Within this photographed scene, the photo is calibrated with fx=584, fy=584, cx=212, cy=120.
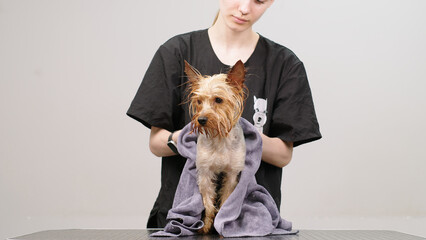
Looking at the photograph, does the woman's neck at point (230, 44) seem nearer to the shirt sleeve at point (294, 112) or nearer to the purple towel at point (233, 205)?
the shirt sleeve at point (294, 112)

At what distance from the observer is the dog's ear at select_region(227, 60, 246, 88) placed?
1.87m

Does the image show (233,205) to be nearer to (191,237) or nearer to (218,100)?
(191,237)

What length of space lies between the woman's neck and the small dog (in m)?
0.41

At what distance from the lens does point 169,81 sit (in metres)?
2.28

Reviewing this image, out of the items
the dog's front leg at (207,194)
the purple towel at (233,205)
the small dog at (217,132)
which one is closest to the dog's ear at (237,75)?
the small dog at (217,132)

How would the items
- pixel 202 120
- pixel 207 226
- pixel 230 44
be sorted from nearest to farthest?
pixel 202 120, pixel 207 226, pixel 230 44

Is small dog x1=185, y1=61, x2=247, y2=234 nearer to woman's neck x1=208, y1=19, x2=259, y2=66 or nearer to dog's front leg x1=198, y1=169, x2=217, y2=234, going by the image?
dog's front leg x1=198, y1=169, x2=217, y2=234

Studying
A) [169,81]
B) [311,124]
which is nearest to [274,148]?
[311,124]

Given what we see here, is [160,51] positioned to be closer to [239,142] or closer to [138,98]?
[138,98]

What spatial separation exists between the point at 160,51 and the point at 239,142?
0.62m

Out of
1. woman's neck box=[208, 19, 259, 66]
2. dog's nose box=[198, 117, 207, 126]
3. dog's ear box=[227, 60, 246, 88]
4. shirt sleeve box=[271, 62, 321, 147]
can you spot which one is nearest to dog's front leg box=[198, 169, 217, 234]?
dog's nose box=[198, 117, 207, 126]

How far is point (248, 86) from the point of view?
7.54 feet

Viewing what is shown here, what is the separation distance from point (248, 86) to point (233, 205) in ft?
1.83

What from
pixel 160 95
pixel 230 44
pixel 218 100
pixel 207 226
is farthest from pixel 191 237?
pixel 230 44
